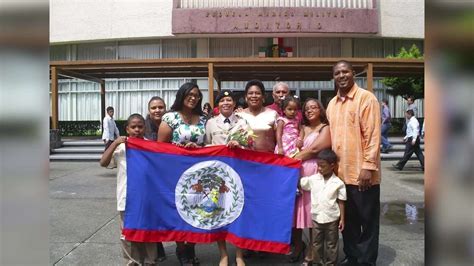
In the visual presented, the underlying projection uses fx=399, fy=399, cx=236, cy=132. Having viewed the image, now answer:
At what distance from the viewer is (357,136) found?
3783 millimetres

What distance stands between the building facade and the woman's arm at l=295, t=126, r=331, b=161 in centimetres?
1548

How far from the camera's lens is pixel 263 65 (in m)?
13.1

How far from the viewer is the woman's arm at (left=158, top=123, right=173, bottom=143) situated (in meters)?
4.00

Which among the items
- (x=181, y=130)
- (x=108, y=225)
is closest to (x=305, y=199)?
(x=181, y=130)

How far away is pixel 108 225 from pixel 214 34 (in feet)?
50.1

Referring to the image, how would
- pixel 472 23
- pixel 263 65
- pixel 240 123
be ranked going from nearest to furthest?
pixel 472 23 → pixel 240 123 → pixel 263 65

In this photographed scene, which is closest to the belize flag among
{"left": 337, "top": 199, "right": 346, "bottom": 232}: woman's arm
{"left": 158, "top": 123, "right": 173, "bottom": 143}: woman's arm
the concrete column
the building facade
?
{"left": 158, "top": 123, "right": 173, "bottom": 143}: woman's arm

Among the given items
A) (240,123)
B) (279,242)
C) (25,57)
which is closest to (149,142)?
(240,123)

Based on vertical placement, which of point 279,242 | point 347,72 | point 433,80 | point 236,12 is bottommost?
point 279,242

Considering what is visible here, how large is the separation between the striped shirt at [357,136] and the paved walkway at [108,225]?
118cm

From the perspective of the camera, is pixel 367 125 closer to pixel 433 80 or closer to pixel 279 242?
pixel 279 242

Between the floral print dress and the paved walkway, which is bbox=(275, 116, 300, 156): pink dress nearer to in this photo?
the floral print dress

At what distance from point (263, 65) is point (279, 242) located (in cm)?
975

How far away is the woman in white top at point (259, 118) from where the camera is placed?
4152 millimetres
